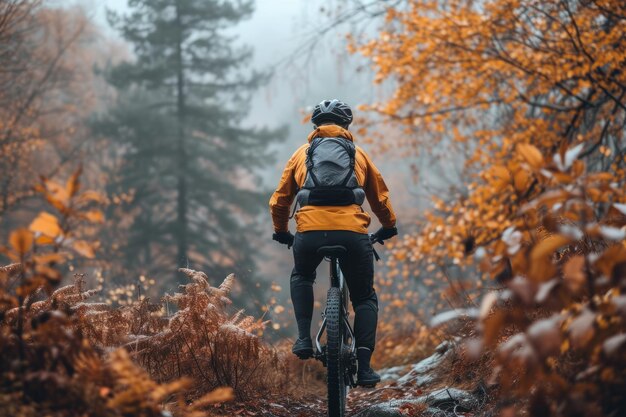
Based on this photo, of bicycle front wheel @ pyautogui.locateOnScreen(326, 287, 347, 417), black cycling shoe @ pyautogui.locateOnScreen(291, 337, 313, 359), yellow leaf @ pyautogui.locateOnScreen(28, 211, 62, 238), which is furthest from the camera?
black cycling shoe @ pyautogui.locateOnScreen(291, 337, 313, 359)

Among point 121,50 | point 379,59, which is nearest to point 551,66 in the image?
point 379,59

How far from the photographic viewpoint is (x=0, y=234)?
23016 mm

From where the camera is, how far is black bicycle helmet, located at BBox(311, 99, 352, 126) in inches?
181

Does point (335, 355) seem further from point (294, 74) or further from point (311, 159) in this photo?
point (294, 74)

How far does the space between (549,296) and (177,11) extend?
2399 cm

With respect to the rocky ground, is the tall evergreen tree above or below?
above

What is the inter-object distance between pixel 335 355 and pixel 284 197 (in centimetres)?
126

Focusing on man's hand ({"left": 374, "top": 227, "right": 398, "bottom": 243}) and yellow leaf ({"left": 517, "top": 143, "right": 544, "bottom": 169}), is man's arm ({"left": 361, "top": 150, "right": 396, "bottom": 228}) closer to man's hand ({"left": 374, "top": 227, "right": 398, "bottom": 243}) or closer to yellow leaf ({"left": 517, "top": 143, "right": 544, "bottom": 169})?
man's hand ({"left": 374, "top": 227, "right": 398, "bottom": 243})

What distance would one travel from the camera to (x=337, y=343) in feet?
13.5

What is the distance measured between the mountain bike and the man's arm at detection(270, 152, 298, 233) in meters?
0.52

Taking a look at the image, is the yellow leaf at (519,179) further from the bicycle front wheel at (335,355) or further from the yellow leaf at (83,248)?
the bicycle front wheel at (335,355)

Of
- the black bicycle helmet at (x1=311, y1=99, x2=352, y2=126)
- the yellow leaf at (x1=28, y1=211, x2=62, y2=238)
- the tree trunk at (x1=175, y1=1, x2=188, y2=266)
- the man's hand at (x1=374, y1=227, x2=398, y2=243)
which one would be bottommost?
the yellow leaf at (x1=28, y1=211, x2=62, y2=238)

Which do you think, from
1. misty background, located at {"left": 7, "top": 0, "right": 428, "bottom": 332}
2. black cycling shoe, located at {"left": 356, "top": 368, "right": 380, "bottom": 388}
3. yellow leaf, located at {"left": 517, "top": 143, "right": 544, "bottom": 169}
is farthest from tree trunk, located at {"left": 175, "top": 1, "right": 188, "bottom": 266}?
yellow leaf, located at {"left": 517, "top": 143, "right": 544, "bottom": 169}

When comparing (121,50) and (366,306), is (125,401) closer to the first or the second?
(366,306)
